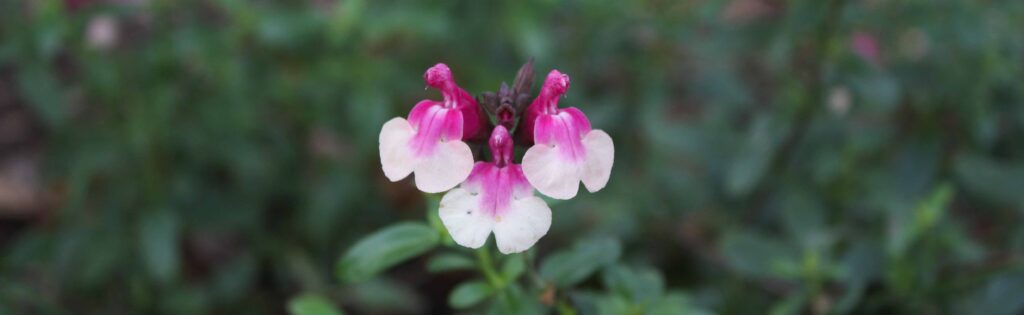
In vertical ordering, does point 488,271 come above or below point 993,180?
below

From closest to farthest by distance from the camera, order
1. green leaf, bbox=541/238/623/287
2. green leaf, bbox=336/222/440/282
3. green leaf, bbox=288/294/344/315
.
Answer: green leaf, bbox=336/222/440/282 → green leaf, bbox=541/238/623/287 → green leaf, bbox=288/294/344/315

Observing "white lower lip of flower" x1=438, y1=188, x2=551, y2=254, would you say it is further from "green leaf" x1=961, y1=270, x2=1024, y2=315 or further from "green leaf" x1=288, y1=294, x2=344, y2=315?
"green leaf" x1=961, y1=270, x2=1024, y2=315

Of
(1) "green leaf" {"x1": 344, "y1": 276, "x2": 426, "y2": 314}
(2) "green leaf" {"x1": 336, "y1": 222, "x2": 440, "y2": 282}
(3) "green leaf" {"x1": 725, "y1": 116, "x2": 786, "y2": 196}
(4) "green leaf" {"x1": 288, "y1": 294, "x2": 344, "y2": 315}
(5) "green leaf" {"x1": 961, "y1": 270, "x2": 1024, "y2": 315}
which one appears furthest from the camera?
(1) "green leaf" {"x1": 344, "y1": 276, "x2": 426, "y2": 314}

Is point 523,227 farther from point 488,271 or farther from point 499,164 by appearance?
point 488,271

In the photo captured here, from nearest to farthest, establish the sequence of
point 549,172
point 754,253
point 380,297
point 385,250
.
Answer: point 549,172, point 385,250, point 754,253, point 380,297

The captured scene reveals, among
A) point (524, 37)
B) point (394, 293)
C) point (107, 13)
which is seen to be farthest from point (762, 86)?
point (107, 13)

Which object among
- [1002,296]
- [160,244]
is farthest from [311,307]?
[1002,296]

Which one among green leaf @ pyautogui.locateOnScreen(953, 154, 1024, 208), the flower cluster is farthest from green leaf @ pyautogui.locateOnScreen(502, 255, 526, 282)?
green leaf @ pyautogui.locateOnScreen(953, 154, 1024, 208)

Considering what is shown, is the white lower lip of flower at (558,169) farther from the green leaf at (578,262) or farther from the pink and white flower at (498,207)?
the green leaf at (578,262)
